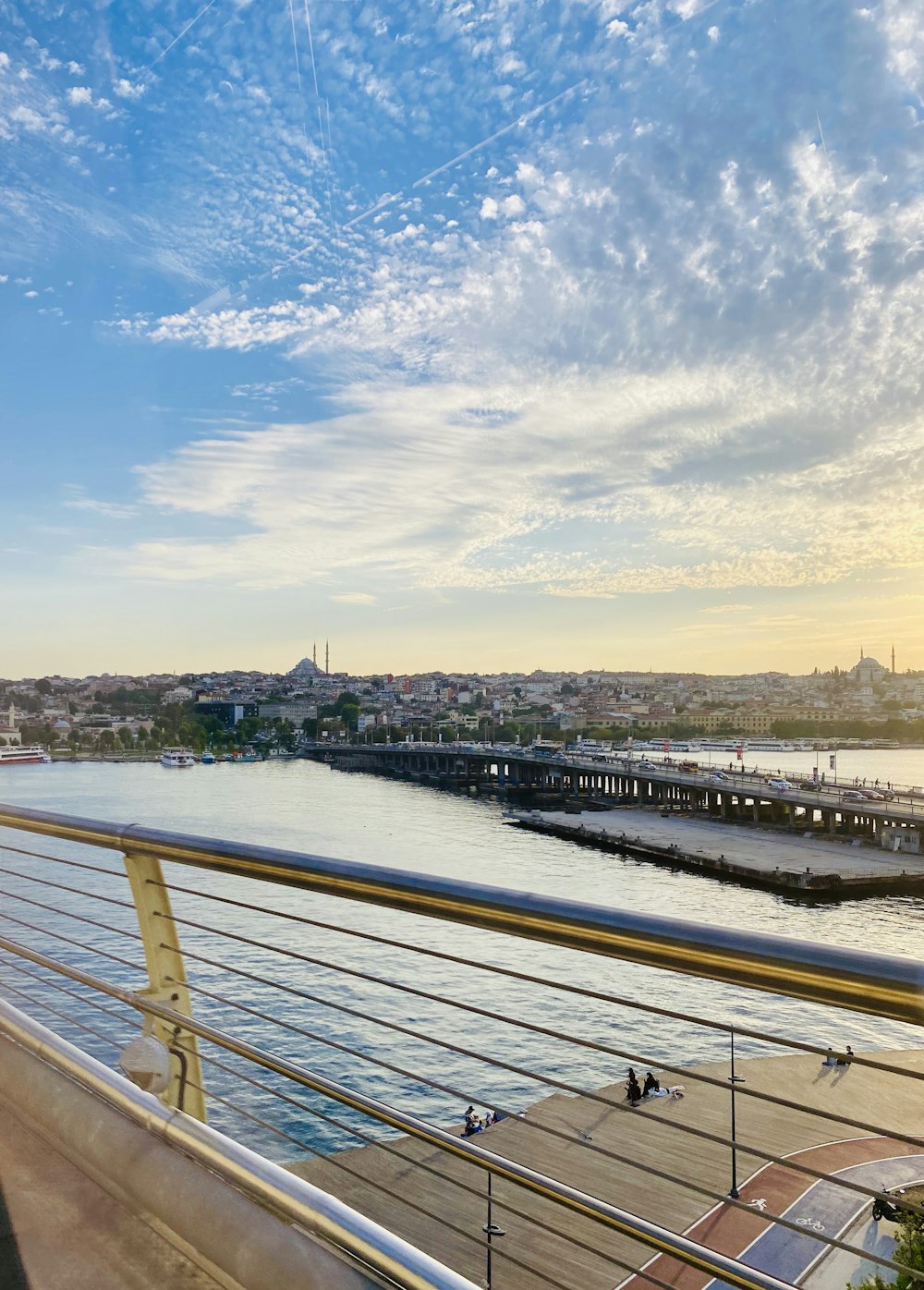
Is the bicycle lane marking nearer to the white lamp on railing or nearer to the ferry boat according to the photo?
the white lamp on railing

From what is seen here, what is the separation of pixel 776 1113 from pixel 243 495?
95.7 ft

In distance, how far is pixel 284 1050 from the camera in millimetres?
10031

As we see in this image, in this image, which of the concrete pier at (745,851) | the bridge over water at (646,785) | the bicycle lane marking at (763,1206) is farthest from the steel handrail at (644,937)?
the bridge over water at (646,785)

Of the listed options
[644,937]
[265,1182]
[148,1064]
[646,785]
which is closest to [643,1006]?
[644,937]

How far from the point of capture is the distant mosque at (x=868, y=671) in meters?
88.4

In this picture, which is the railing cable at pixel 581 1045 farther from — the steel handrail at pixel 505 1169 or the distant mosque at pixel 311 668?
the distant mosque at pixel 311 668

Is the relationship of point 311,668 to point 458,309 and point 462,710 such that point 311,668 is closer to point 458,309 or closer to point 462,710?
point 462,710

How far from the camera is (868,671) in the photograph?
90438 mm

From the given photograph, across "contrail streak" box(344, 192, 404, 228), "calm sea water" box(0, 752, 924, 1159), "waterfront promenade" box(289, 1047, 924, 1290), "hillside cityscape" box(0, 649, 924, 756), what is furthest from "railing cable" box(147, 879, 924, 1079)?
"hillside cityscape" box(0, 649, 924, 756)

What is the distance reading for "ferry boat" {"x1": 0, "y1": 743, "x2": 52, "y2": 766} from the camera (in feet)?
167

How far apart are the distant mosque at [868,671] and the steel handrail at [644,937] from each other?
93780 millimetres

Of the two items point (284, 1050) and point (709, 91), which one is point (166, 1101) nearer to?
point (284, 1050)

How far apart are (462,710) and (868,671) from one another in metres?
38.4

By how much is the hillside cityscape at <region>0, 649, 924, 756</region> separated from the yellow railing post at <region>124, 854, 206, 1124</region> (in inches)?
2496
